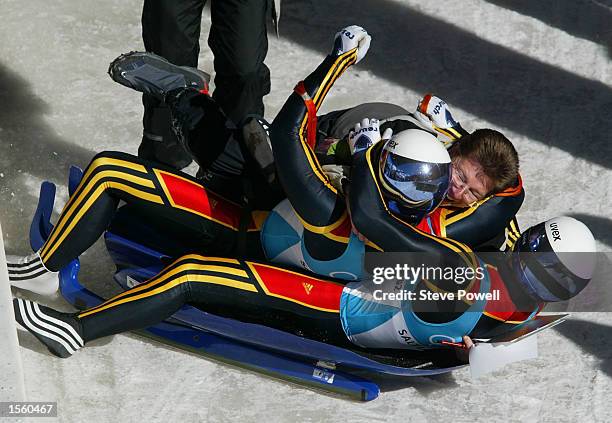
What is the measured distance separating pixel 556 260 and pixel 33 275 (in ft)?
6.28

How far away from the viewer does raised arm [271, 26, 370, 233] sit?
12.8ft

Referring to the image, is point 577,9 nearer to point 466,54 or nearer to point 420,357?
point 466,54

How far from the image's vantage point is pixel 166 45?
4812 mm

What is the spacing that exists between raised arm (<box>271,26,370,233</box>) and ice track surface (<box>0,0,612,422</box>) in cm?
75

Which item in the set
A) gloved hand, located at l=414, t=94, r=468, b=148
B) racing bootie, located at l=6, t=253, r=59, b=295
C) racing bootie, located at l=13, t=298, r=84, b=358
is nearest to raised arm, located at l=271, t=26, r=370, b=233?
gloved hand, located at l=414, t=94, r=468, b=148

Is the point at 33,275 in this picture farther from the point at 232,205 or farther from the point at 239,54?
the point at 239,54

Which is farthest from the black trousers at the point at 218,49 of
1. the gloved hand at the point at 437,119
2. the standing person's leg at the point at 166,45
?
→ the gloved hand at the point at 437,119

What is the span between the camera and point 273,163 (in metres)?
4.25

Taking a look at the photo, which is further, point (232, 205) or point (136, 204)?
point (232, 205)

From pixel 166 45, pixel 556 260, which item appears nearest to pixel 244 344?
pixel 556 260

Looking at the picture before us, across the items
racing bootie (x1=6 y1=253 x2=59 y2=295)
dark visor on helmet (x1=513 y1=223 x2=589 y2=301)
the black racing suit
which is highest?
the black racing suit

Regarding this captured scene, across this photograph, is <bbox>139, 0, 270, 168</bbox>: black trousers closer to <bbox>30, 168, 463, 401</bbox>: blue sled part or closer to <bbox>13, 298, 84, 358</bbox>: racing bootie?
<bbox>30, 168, 463, 401</bbox>: blue sled part

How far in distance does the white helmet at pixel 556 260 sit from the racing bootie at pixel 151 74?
4.93ft

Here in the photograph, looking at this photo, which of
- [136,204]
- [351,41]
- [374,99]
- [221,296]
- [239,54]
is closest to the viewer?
[351,41]
